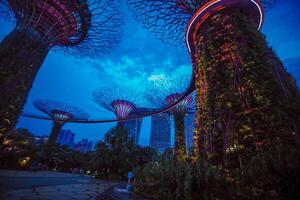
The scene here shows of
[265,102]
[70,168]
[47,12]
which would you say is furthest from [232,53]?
[70,168]

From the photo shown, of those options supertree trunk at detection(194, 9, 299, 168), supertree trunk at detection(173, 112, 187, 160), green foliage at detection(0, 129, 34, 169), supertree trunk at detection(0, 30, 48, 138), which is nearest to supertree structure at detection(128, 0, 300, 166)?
supertree trunk at detection(194, 9, 299, 168)

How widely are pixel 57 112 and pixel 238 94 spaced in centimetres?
3566

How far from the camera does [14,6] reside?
29.8 ft

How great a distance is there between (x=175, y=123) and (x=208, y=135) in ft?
45.1

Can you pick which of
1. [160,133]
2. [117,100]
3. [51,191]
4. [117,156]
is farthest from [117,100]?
[160,133]

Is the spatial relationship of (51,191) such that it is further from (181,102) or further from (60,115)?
(60,115)

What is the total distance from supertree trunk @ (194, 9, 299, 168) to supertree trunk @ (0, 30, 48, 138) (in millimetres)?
8432

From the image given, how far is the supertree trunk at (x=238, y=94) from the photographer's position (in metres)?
5.21

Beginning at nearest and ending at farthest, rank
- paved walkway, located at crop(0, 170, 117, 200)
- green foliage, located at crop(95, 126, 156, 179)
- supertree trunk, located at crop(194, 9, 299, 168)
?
1. paved walkway, located at crop(0, 170, 117, 200)
2. supertree trunk, located at crop(194, 9, 299, 168)
3. green foliage, located at crop(95, 126, 156, 179)

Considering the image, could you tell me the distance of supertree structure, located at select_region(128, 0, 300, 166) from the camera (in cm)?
522

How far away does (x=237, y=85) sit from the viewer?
20.5 ft

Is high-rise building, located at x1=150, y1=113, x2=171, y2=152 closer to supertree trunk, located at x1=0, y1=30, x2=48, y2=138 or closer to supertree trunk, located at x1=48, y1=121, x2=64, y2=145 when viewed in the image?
supertree trunk, located at x1=48, y1=121, x2=64, y2=145

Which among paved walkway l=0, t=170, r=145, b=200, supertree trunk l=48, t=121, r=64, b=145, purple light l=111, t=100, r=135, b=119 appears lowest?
paved walkway l=0, t=170, r=145, b=200

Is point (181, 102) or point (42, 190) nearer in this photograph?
point (42, 190)
